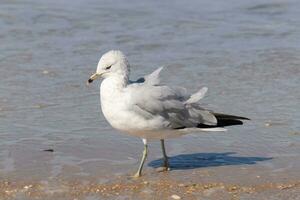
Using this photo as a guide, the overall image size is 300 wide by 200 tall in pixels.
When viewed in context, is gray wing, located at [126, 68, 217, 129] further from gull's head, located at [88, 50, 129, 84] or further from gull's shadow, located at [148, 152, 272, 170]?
gull's shadow, located at [148, 152, 272, 170]

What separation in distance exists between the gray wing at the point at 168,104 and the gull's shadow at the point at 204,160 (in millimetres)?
384

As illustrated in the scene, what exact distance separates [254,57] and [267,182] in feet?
14.0

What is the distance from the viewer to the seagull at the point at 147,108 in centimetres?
656

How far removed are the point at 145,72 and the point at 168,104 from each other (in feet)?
10.1

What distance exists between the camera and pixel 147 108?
6.61 meters

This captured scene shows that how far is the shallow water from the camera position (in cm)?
699

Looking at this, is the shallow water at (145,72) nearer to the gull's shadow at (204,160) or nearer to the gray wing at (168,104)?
the gull's shadow at (204,160)

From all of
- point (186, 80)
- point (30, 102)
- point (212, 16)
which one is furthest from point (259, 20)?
point (30, 102)

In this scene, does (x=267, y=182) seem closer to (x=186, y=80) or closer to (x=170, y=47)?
(x=186, y=80)

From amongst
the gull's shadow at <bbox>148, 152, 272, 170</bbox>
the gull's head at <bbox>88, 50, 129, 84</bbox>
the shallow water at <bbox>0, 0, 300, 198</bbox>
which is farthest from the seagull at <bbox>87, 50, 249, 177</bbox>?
the shallow water at <bbox>0, 0, 300, 198</bbox>

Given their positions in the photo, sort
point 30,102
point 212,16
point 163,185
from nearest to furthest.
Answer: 1. point 163,185
2. point 30,102
3. point 212,16

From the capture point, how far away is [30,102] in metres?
8.61

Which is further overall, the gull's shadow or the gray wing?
the gull's shadow

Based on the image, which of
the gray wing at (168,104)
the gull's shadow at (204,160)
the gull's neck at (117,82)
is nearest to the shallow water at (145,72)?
the gull's shadow at (204,160)
